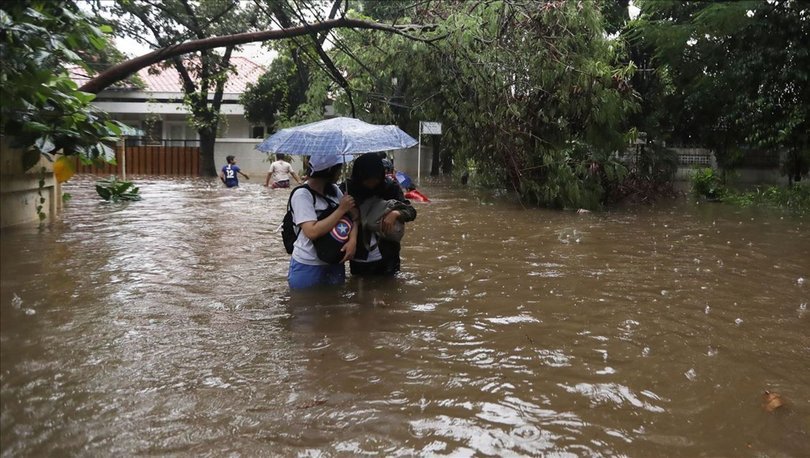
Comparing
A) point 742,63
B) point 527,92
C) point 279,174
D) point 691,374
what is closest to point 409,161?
point 279,174

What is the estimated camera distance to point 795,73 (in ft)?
54.4

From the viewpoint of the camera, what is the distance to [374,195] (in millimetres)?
5113

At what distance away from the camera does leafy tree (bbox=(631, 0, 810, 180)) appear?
1681cm

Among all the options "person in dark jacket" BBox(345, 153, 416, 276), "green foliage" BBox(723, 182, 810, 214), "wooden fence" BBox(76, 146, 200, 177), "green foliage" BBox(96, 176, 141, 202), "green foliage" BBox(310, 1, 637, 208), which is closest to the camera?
"person in dark jacket" BBox(345, 153, 416, 276)

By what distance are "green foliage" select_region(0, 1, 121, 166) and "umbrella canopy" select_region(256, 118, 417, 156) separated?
1576 millimetres

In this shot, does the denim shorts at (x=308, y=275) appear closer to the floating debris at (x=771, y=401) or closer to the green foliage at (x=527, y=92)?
A: the floating debris at (x=771, y=401)

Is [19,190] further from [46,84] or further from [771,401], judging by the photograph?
[771,401]

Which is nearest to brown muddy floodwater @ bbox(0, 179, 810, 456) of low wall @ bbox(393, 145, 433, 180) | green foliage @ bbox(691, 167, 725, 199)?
green foliage @ bbox(691, 167, 725, 199)

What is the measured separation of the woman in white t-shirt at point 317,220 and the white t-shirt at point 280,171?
1305 cm

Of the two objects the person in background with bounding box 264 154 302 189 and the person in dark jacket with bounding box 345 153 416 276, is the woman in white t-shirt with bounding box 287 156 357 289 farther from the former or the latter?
the person in background with bounding box 264 154 302 189

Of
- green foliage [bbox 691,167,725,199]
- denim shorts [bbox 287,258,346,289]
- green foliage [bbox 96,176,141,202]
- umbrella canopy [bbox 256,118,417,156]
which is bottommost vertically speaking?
denim shorts [bbox 287,258,346,289]

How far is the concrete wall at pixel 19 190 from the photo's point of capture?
24.7 feet

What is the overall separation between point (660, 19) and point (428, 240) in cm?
1442

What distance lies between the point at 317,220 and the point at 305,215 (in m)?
0.11
